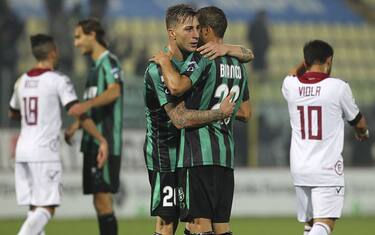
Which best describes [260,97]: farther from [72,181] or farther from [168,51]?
[168,51]

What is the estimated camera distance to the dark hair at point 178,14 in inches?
237

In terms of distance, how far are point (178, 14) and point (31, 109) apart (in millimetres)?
2974

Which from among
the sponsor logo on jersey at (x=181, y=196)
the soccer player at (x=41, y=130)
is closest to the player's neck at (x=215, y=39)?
the sponsor logo on jersey at (x=181, y=196)

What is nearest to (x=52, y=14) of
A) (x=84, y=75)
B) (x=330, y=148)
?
(x=84, y=75)

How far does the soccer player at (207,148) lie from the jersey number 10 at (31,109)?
2813 millimetres

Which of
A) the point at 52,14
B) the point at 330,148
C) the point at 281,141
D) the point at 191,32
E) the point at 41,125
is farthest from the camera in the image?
the point at 52,14

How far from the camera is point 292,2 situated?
2008cm

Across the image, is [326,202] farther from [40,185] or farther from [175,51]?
[40,185]

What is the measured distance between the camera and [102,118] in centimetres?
927

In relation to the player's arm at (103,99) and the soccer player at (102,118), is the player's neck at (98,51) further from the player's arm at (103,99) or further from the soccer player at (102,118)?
the player's arm at (103,99)

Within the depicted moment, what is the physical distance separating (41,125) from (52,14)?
8210mm

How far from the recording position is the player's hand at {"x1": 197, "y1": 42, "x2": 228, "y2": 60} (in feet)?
19.8

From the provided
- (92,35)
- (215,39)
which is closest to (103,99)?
(92,35)

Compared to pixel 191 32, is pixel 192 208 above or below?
below
